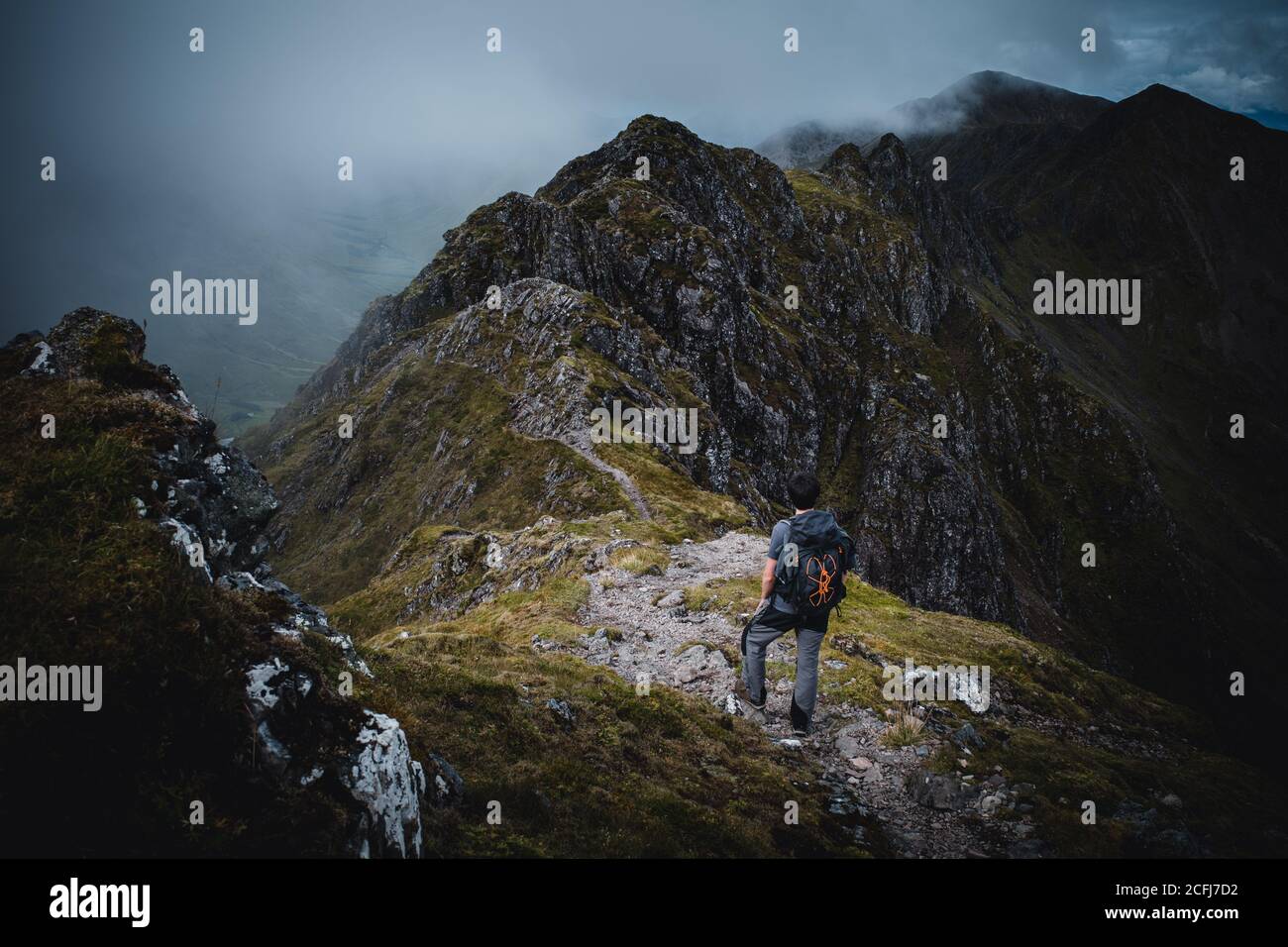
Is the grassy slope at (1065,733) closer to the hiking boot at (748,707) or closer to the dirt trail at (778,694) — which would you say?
the dirt trail at (778,694)

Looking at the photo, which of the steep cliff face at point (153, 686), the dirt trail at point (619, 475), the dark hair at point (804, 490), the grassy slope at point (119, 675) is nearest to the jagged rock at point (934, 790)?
the dark hair at point (804, 490)

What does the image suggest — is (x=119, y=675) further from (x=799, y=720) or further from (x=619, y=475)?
(x=619, y=475)

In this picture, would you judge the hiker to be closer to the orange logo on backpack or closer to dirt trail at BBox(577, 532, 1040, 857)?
the orange logo on backpack

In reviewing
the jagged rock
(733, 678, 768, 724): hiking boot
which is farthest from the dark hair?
the jagged rock
